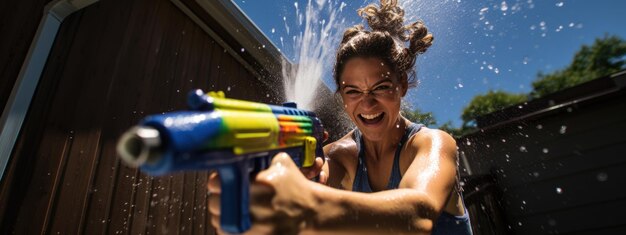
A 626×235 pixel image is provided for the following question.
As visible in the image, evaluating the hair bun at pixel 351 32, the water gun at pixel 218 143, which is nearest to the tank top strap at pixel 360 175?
the hair bun at pixel 351 32

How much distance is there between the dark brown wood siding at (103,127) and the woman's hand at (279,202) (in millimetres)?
2362

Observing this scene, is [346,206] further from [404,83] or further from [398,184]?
[404,83]

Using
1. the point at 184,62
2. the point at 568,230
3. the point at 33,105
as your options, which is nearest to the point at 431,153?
the point at 33,105

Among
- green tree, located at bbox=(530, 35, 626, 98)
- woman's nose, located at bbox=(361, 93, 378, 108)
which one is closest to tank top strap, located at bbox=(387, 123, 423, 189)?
woman's nose, located at bbox=(361, 93, 378, 108)

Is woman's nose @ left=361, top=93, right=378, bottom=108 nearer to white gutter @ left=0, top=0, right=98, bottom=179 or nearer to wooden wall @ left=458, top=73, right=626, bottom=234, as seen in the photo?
white gutter @ left=0, top=0, right=98, bottom=179

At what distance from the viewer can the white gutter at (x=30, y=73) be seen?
236 cm

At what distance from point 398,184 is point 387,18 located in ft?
4.27

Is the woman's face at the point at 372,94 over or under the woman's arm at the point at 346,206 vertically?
over

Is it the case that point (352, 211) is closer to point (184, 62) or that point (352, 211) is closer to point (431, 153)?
point (431, 153)

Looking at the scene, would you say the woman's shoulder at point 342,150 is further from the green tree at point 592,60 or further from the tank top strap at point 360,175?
the green tree at point 592,60

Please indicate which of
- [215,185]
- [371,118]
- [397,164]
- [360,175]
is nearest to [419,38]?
[371,118]

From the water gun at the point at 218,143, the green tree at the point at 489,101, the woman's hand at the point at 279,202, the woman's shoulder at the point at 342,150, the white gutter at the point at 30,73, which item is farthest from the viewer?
the green tree at the point at 489,101

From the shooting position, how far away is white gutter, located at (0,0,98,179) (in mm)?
2357

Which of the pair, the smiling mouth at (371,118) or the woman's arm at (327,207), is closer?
the woman's arm at (327,207)
